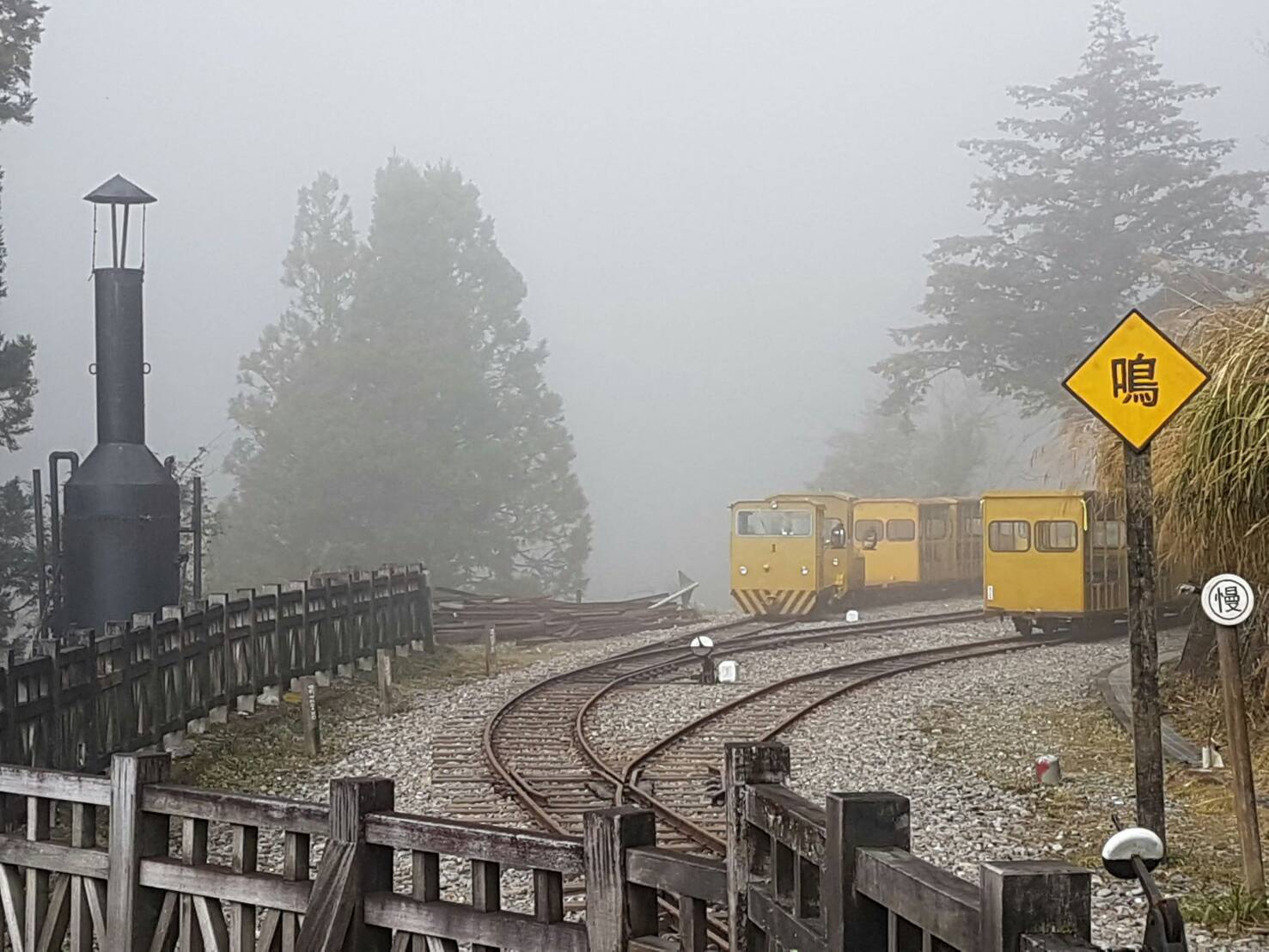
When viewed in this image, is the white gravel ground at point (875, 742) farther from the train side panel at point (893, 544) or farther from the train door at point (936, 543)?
the train door at point (936, 543)

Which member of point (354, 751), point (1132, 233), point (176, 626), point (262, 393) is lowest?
point (354, 751)

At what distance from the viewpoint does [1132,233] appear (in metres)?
40.4

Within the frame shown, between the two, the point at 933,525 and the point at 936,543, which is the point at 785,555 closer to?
the point at 933,525

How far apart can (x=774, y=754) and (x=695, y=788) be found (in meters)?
7.09

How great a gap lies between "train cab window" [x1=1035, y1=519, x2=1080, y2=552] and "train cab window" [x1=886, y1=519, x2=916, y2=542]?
968 cm

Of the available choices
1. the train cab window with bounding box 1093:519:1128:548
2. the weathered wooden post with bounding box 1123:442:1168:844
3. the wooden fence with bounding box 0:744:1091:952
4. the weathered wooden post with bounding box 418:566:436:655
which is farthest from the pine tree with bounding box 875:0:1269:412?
the wooden fence with bounding box 0:744:1091:952

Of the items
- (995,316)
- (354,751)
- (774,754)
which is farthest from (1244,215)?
(774,754)

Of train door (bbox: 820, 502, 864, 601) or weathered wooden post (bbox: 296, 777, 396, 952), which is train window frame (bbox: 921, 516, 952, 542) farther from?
weathered wooden post (bbox: 296, 777, 396, 952)

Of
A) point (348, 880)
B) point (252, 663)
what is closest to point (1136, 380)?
point (348, 880)

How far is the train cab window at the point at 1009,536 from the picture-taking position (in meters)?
23.4

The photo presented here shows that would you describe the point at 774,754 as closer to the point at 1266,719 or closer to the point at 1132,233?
the point at 1266,719

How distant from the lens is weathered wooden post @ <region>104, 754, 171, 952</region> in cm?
537

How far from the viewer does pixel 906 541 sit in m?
33.2

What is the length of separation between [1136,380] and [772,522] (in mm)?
20592
